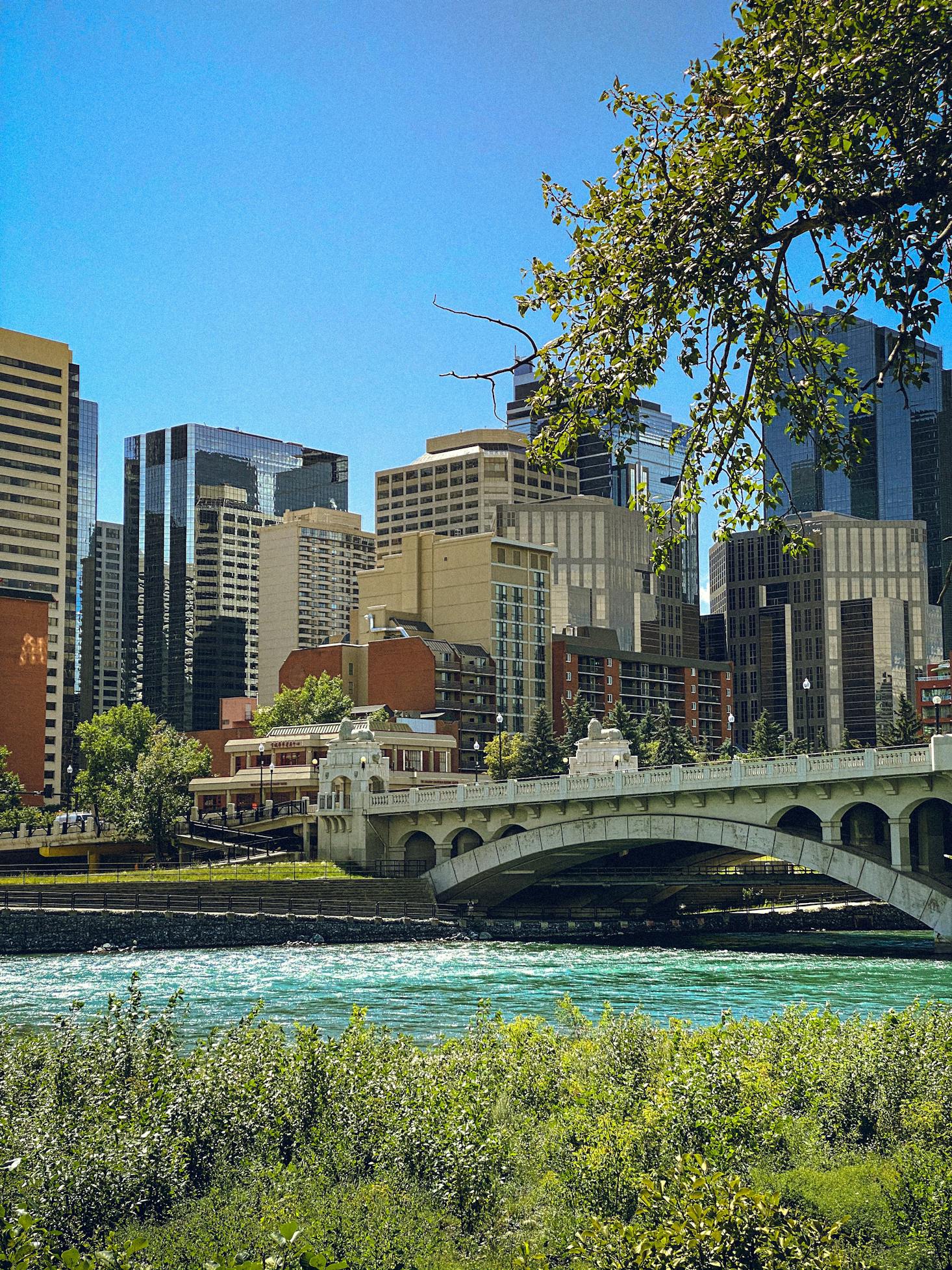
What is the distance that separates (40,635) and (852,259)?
151 metres

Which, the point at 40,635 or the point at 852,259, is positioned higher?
the point at 40,635

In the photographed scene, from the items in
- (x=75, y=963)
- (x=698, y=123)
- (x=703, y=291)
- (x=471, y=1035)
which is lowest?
(x=75, y=963)

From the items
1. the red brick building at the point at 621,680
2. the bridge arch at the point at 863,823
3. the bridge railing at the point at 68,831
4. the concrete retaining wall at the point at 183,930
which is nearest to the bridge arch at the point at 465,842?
the concrete retaining wall at the point at 183,930

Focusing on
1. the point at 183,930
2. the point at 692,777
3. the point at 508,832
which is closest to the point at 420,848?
the point at 508,832

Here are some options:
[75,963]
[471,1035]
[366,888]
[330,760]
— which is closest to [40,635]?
[330,760]

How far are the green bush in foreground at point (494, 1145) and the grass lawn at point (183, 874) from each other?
5846 centimetres

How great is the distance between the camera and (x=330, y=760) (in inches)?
3639

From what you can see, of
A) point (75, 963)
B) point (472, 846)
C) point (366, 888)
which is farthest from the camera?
point (472, 846)

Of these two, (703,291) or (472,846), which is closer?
(703,291)

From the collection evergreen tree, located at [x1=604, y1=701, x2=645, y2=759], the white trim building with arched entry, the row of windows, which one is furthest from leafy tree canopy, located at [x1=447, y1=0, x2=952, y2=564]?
the row of windows

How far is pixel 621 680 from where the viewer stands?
185125mm

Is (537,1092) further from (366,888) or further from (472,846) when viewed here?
(472,846)

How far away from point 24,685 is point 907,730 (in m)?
89.5

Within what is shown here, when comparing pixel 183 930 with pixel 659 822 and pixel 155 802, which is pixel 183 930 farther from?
pixel 155 802
